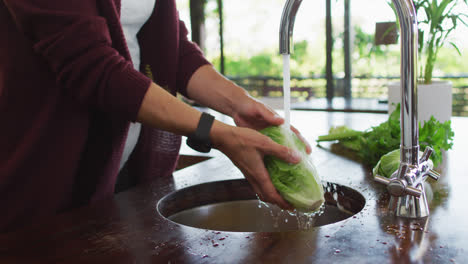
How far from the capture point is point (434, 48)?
206 cm

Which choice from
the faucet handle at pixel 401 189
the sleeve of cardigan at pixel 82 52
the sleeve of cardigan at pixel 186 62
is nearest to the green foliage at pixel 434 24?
the sleeve of cardigan at pixel 186 62

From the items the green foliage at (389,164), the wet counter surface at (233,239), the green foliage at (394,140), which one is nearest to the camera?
the wet counter surface at (233,239)

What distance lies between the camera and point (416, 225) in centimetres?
96

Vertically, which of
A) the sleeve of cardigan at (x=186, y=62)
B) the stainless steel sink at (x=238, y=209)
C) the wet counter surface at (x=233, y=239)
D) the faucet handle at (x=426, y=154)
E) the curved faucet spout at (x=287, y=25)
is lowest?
the stainless steel sink at (x=238, y=209)

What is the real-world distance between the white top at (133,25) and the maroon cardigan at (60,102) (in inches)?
6.0

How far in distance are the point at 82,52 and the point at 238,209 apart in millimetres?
679

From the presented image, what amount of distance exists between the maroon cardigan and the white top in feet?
0.50

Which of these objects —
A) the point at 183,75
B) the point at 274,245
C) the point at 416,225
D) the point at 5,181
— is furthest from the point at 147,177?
the point at 416,225

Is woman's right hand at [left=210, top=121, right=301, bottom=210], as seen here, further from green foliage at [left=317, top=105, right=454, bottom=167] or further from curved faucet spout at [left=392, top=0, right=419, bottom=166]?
green foliage at [left=317, top=105, right=454, bottom=167]

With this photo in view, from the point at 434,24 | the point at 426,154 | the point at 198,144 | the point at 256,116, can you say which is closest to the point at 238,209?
the point at 256,116

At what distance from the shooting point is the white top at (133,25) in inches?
53.2

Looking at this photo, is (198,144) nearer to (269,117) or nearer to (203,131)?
(203,131)

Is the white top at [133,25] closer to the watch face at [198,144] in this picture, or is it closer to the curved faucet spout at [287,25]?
the watch face at [198,144]

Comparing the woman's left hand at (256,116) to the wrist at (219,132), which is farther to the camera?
the woman's left hand at (256,116)
